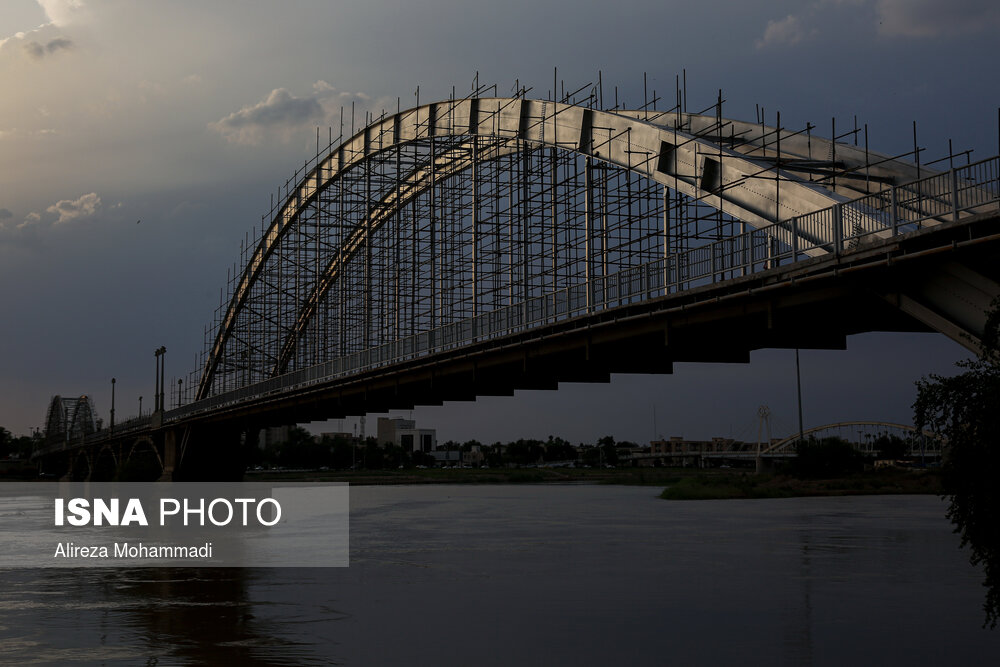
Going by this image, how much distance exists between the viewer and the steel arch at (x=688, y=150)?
29.8 m

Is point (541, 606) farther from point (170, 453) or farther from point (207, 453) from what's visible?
point (170, 453)

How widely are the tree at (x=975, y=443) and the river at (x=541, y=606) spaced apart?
18.8 ft

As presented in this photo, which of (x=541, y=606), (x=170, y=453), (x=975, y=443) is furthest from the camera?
(x=170, y=453)

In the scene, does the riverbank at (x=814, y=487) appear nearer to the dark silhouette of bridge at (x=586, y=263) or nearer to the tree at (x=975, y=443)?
the dark silhouette of bridge at (x=586, y=263)

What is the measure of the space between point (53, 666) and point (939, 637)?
16.4m

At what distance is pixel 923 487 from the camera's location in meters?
87.8

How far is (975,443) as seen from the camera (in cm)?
1404

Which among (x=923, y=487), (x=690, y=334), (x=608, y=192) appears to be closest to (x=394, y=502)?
(x=923, y=487)

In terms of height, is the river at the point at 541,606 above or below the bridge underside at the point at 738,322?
below

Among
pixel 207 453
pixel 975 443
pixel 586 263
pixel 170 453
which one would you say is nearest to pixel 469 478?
pixel 170 453

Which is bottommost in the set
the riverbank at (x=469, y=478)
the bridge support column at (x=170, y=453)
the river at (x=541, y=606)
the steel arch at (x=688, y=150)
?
the riverbank at (x=469, y=478)

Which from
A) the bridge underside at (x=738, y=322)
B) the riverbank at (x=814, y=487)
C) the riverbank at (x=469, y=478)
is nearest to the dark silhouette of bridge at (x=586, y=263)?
the bridge underside at (x=738, y=322)

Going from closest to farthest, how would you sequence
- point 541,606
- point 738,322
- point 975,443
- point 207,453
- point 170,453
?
point 975,443
point 541,606
point 738,322
point 207,453
point 170,453

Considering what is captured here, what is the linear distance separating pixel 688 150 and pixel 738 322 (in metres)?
8.78
